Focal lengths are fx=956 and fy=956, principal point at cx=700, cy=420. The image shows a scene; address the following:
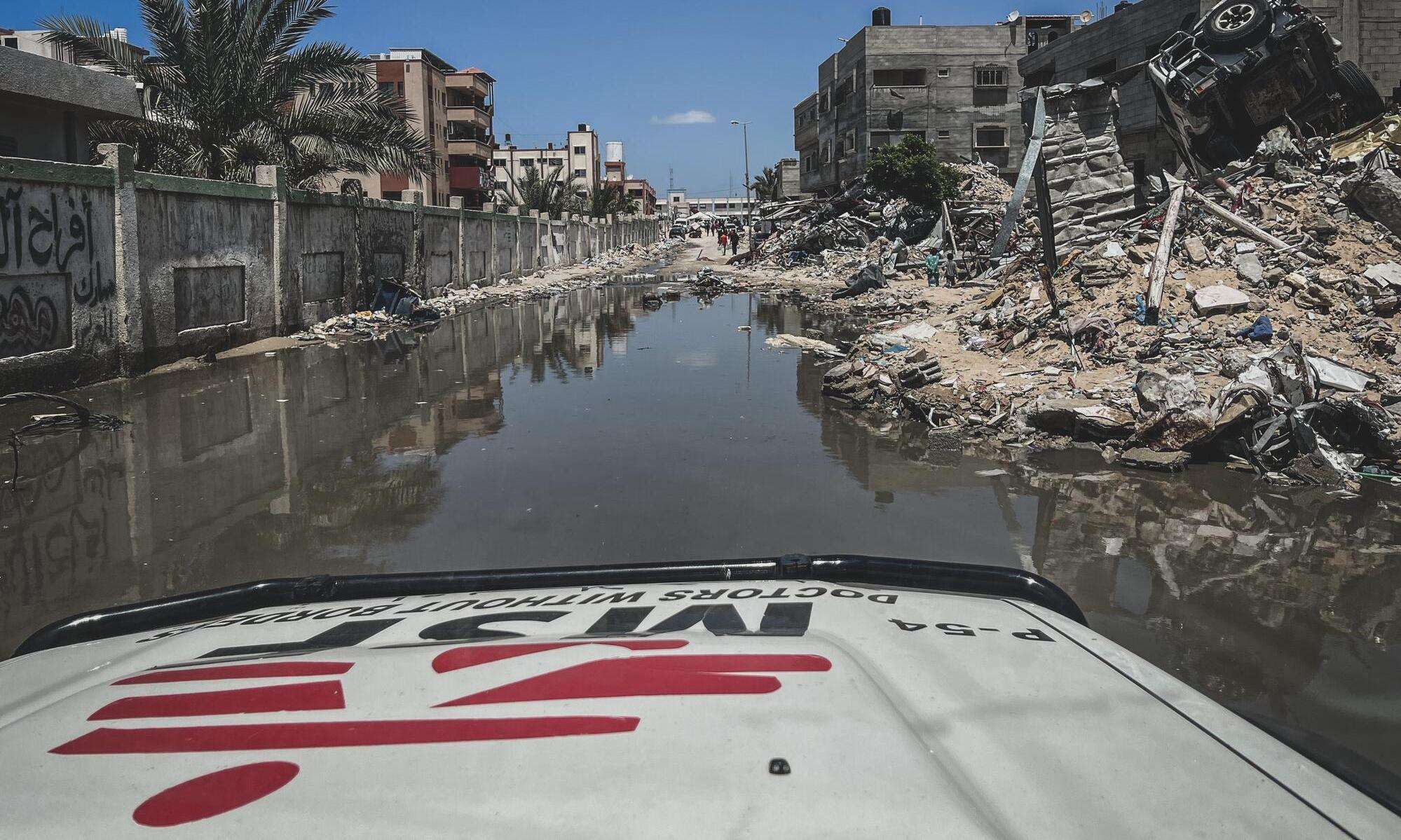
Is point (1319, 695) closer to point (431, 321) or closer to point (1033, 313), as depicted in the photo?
point (1033, 313)

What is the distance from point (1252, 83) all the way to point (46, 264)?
18.6 meters

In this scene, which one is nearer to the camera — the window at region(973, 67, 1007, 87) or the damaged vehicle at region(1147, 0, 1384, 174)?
the damaged vehicle at region(1147, 0, 1384, 174)

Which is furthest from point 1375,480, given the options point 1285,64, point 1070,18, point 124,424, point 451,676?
point 1070,18

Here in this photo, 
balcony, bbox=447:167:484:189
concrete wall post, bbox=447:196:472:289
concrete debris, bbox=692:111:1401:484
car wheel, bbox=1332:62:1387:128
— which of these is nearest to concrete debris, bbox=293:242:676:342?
concrete wall post, bbox=447:196:472:289

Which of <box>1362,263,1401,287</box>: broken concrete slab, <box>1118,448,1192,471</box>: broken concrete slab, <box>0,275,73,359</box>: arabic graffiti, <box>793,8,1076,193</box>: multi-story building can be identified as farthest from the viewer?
<box>793,8,1076,193</box>: multi-story building

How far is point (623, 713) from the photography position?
51.4 inches

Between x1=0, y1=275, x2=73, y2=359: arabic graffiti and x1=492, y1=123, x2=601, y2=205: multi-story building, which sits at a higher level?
x1=492, y1=123, x2=601, y2=205: multi-story building

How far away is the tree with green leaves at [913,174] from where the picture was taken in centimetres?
3662

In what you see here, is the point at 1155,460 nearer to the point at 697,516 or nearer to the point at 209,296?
the point at 697,516

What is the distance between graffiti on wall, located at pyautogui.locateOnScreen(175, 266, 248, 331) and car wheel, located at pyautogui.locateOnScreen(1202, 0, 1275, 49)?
17.3m

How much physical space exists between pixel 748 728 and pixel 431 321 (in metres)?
19.9

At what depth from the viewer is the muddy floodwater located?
4141mm

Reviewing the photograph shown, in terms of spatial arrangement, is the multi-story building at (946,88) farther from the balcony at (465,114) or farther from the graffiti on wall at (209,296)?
the graffiti on wall at (209,296)

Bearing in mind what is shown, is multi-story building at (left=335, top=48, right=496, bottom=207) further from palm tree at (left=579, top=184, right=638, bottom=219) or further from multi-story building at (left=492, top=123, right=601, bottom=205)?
multi-story building at (left=492, top=123, right=601, bottom=205)
